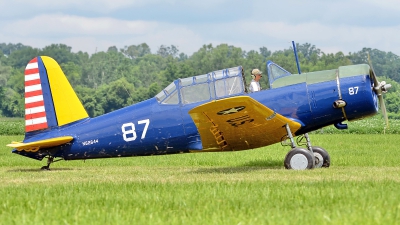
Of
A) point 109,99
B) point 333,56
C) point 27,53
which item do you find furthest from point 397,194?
point 27,53

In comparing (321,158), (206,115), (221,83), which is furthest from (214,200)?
(321,158)

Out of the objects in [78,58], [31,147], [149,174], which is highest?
[78,58]

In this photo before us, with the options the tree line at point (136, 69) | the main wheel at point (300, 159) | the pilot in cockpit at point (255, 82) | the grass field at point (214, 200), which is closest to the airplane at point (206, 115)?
the main wheel at point (300, 159)

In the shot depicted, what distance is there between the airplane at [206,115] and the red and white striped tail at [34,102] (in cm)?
2

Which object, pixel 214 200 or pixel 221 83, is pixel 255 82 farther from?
pixel 214 200

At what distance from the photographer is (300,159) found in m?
12.2

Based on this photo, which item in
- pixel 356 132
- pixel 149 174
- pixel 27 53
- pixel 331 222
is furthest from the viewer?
pixel 27 53

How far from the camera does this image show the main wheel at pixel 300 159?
12125 millimetres

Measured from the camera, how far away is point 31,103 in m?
13.6

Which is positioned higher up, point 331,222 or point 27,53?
A: point 27,53

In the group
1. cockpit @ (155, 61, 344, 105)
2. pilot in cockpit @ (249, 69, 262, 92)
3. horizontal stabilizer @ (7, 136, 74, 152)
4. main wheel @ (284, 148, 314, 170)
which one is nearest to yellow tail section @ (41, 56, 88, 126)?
horizontal stabilizer @ (7, 136, 74, 152)

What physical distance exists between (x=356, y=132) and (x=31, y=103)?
23010 mm

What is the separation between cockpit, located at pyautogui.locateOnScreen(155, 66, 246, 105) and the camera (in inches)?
486

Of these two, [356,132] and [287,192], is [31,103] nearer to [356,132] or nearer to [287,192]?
[287,192]
